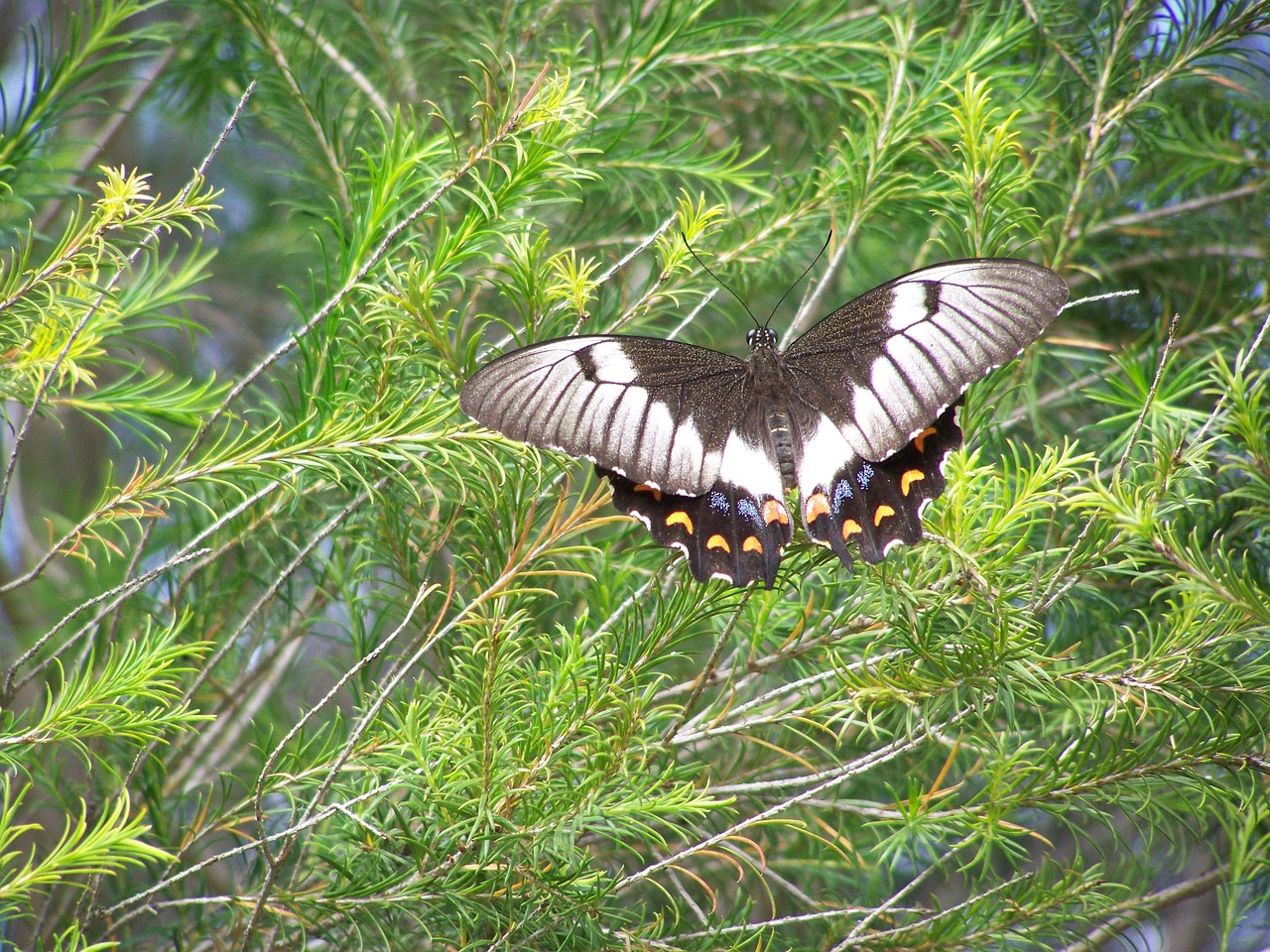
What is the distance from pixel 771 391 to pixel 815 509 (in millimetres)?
402

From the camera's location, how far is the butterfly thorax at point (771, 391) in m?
1.23

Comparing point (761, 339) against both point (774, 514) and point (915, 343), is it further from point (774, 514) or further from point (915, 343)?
point (774, 514)

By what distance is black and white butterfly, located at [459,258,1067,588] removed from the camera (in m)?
0.87

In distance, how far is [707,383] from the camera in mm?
1295

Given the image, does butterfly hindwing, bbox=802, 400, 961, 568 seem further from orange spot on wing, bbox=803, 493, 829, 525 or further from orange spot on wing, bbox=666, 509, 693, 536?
orange spot on wing, bbox=666, 509, 693, 536

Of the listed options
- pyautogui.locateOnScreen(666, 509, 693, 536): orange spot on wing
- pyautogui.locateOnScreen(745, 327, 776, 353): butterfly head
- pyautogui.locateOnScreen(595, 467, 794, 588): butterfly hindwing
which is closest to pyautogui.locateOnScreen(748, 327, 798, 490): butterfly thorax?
pyautogui.locateOnScreen(745, 327, 776, 353): butterfly head

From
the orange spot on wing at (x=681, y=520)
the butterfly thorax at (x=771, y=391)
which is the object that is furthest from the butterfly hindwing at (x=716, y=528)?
the butterfly thorax at (x=771, y=391)

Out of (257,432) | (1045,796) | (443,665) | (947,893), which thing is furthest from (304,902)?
(947,893)

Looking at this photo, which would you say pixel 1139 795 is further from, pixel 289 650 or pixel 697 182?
pixel 289 650

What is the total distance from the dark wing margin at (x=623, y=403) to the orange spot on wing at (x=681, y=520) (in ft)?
0.29

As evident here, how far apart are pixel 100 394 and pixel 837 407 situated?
807mm

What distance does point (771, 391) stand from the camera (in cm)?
127

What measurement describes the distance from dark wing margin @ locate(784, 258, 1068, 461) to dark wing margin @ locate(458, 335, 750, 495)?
120 mm

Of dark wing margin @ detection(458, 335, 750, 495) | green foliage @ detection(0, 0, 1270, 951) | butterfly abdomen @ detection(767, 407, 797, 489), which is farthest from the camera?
butterfly abdomen @ detection(767, 407, 797, 489)
